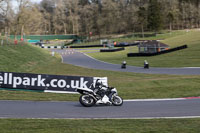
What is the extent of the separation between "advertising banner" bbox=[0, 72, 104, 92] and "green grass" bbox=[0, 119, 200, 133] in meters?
6.46

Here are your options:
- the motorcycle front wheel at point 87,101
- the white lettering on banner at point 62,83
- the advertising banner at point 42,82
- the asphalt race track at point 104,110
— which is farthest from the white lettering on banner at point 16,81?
the motorcycle front wheel at point 87,101

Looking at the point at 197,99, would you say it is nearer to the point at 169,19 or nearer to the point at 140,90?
the point at 140,90

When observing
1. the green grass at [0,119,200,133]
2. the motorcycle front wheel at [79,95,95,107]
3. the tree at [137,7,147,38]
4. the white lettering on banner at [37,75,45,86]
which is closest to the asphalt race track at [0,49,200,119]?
the motorcycle front wheel at [79,95,95,107]

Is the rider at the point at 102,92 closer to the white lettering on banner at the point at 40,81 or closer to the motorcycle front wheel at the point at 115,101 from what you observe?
the motorcycle front wheel at the point at 115,101

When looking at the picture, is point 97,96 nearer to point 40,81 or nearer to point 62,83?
point 62,83

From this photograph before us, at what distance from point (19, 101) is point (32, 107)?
166 cm

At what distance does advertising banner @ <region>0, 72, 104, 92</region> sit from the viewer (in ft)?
54.4

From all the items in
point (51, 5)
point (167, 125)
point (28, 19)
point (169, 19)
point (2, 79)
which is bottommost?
point (167, 125)

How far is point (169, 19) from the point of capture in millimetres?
116250

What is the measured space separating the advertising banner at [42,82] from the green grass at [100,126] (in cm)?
646

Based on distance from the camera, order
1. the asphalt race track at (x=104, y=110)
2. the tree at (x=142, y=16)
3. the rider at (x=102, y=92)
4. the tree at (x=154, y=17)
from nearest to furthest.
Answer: the asphalt race track at (x=104, y=110)
the rider at (x=102, y=92)
the tree at (x=154, y=17)
the tree at (x=142, y=16)

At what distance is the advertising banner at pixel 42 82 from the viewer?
1659 cm

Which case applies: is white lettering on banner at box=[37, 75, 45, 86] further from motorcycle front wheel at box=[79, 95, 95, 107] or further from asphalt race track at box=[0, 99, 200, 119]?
motorcycle front wheel at box=[79, 95, 95, 107]

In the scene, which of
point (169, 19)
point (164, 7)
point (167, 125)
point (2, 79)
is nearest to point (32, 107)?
point (2, 79)
